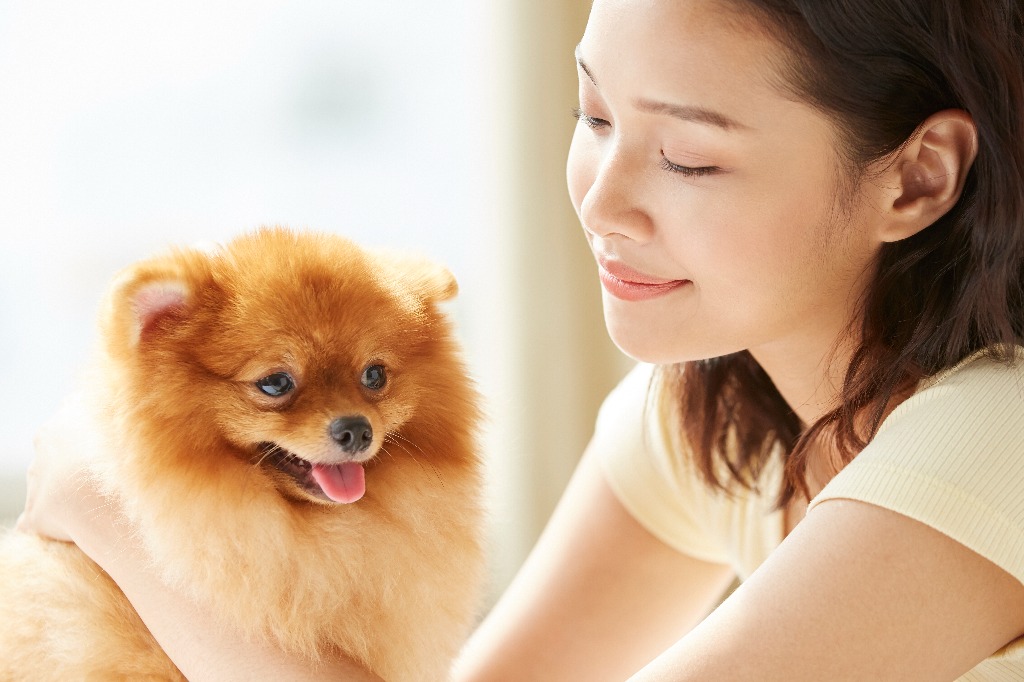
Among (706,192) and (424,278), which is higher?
(706,192)

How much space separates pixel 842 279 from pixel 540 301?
1162 millimetres

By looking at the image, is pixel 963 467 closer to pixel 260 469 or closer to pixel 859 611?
pixel 859 611

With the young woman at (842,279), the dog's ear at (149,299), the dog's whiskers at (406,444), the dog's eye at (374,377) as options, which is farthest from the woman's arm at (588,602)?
the dog's ear at (149,299)

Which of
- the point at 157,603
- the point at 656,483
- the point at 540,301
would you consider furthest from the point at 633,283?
the point at 540,301

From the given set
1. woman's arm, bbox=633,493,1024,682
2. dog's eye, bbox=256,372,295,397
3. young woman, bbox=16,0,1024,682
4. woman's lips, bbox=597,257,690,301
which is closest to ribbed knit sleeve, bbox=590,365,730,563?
young woman, bbox=16,0,1024,682

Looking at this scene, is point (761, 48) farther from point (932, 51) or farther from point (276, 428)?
point (276, 428)

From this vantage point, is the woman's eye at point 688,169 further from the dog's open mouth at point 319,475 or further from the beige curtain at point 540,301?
the beige curtain at point 540,301

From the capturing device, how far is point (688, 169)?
33.8 inches

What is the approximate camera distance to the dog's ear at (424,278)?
2.97 ft

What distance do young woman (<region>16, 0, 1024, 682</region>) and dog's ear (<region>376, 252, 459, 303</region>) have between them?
0.15 meters

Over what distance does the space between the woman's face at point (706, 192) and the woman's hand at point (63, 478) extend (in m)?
0.50

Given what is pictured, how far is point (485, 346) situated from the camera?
2133 millimetres

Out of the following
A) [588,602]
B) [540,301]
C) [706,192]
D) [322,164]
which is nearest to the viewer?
[706,192]

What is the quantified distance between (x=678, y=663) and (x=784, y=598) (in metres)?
0.10
